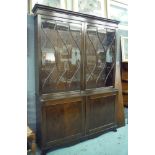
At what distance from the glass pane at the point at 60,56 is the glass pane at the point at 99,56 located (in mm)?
203

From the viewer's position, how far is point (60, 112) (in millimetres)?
2244

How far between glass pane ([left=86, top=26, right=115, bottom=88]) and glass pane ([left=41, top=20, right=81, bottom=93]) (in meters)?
0.20

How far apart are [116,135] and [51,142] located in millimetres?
1091

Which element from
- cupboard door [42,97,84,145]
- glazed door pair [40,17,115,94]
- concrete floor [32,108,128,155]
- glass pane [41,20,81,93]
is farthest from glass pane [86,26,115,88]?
concrete floor [32,108,128,155]

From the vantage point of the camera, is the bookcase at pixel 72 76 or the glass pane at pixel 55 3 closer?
the bookcase at pixel 72 76

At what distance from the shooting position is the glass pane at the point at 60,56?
2.26m

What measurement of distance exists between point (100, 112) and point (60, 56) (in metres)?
1.03

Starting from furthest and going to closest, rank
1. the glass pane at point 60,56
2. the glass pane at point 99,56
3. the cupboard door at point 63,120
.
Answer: the glass pane at point 99,56, the glass pane at point 60,56, the cupboard door at point 63,120

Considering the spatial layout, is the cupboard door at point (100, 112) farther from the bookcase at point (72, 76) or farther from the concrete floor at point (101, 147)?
the concrete floor at point (101, 147)

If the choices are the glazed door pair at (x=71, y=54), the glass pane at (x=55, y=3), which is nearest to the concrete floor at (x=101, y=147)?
the glazed door pair at (x=71, y=54)

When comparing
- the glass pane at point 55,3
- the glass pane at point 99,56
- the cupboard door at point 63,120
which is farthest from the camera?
the glass pane at point 99,56

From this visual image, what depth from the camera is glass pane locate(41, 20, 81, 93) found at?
2.26 metres
